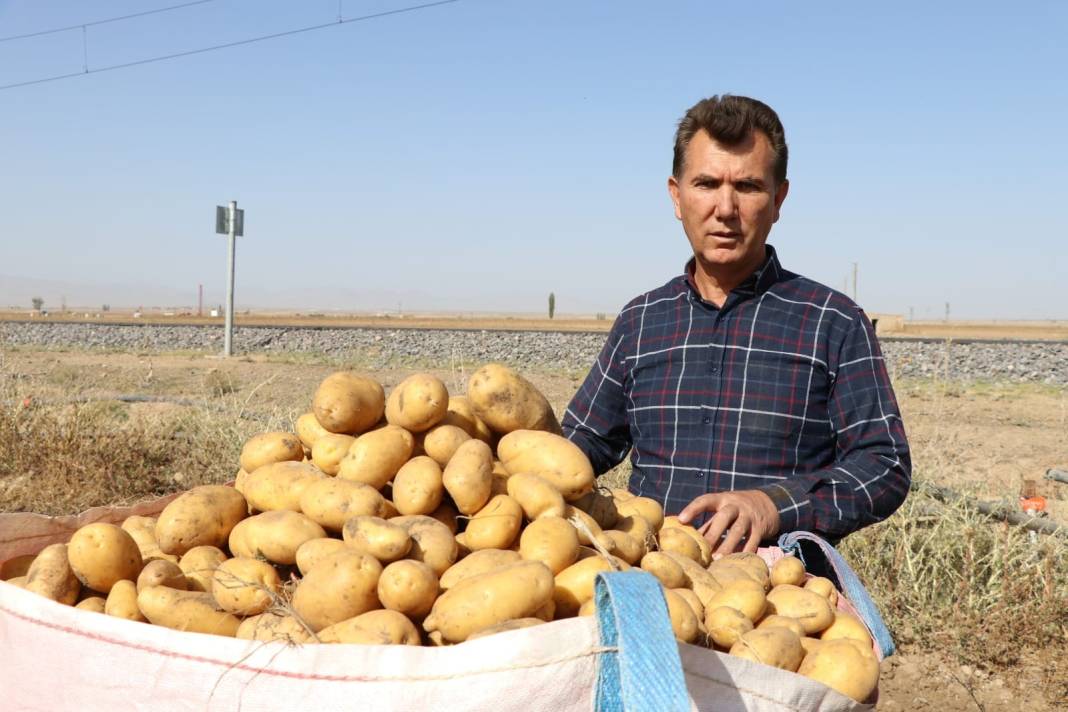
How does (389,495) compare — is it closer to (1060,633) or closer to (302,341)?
(1060,633)

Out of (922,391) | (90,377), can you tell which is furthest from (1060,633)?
(90,377)

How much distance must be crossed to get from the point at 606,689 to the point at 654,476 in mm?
1556

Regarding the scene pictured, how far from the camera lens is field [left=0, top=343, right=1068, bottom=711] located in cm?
347

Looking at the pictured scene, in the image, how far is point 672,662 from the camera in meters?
1.03

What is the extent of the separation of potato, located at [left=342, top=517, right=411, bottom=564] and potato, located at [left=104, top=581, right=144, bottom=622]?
1.17 feet

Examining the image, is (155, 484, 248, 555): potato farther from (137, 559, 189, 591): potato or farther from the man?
the man

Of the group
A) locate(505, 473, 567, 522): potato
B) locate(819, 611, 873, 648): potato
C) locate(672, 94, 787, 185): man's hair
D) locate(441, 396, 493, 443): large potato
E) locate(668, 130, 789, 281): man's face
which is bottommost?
locate(819, 611, 873, 648): potato

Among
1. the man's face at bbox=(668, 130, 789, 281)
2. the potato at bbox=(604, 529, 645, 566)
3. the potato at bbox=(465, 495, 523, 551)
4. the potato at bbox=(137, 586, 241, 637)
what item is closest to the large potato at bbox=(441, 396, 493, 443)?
the potato at bbox=(465, 495, 523, 551)

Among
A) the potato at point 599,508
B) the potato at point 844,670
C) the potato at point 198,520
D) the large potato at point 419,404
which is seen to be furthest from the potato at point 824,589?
the potato at point 198,520

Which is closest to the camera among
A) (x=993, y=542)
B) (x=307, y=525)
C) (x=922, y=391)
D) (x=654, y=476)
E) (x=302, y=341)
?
(x=307, y=525)

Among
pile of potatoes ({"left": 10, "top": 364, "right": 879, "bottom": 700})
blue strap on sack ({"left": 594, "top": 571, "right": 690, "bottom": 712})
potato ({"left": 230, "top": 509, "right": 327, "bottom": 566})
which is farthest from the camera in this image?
potato ({"left": 230, "top": 509, "right": 327, "bottom": 566})

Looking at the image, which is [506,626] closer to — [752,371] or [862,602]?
[862,602]

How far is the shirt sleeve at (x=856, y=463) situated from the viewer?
212 centimetres

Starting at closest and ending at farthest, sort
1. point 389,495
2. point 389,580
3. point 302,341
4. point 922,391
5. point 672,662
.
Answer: point 672,662 < point 389,580 < point 389,495 < point 922,391 < point 302,341
